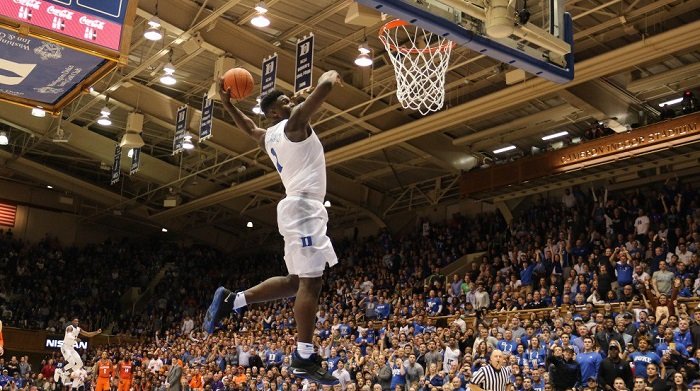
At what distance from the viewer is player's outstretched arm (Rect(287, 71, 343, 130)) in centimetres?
404

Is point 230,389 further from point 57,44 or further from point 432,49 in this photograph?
point 57,44

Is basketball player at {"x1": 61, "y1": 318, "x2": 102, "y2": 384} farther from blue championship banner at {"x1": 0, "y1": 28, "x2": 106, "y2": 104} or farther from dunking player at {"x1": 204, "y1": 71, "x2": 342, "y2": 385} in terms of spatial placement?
dunking player at {"x1": 204, "y1": 71, "x2": 342, "y2": 385}

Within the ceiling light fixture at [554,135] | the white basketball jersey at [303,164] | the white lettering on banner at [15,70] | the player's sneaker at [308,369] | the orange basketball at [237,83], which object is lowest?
the player's sneaker at [308,369]

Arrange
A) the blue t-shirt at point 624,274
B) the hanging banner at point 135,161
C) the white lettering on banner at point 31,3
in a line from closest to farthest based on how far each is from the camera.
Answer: the white lettering on banner at point 31,3, the blue t-shirt at point 624,274, the hanging banner at point 135,161

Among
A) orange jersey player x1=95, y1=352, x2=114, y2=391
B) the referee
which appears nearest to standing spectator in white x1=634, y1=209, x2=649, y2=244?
the referee

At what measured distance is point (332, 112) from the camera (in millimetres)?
20562

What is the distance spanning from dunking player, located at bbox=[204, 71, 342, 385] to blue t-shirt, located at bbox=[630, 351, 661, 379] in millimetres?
8553

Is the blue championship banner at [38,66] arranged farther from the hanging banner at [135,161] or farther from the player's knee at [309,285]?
the hanging banner at [135,161]

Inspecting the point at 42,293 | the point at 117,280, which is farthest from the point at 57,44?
the point at 117,280

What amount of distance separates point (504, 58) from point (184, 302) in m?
25.2

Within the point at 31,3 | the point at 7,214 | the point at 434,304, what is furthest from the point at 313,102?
the point at 7,214

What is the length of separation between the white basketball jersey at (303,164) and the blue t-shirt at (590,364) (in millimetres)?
8779

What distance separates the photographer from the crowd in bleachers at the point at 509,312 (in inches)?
474

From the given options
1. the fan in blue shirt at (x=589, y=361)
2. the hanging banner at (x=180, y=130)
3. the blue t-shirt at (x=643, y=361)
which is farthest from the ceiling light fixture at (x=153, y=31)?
the blue t-shirt at (x=643, y=361)
